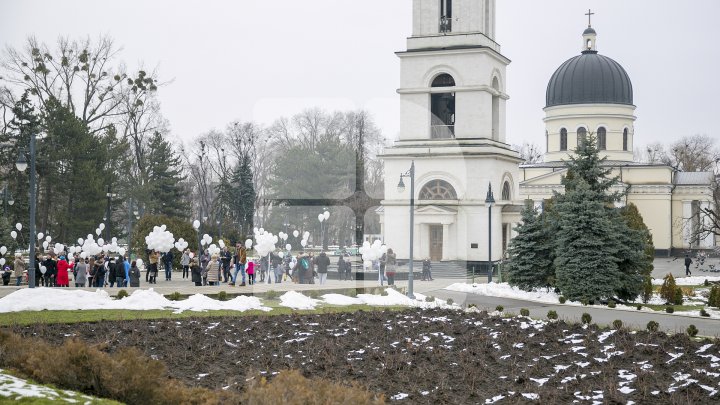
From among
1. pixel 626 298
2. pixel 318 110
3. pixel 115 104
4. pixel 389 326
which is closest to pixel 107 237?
pixel 115 104

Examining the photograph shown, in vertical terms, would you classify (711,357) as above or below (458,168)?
below

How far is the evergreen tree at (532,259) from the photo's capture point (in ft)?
98.6

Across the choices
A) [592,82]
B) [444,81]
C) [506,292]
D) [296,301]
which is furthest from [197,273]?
[592,82]

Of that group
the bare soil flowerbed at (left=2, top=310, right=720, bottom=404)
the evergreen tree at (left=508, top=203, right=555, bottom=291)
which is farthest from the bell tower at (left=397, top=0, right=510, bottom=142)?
the bare soil flowerbed at (left=2, top=310, right=720, bottom=404)

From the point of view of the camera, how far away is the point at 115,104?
171 ft

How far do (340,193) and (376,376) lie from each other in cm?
1527

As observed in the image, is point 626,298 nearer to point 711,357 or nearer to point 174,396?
point 711,357

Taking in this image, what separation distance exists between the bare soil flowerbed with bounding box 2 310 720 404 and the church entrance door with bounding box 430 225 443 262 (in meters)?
26.4

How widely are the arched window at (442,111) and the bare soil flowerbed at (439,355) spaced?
28801mm

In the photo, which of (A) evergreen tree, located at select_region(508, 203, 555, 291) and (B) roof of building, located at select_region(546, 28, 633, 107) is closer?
(A) evergreen tree, located at select_region(508, 203, 555, 291)

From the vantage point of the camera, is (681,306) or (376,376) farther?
(681,306)

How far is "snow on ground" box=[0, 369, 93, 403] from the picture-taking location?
10.2 metres

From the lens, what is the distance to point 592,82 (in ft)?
217

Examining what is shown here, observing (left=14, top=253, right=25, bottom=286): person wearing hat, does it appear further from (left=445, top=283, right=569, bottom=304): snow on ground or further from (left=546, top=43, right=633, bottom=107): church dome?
(left=546, top=43, right=633, bottom=107): church dome
